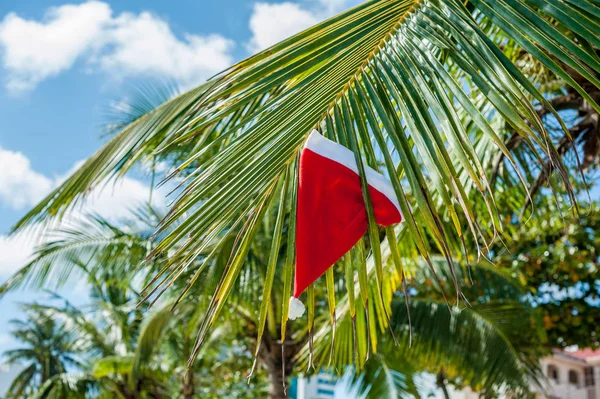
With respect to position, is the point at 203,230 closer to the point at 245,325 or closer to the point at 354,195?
the point at 354,195

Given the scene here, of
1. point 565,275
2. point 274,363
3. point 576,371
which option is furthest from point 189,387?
point 576,371

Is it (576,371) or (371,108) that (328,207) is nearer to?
(371,108)

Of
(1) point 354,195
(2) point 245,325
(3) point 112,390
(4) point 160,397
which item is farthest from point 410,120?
(4) point 160,397

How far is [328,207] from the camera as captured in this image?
1.63m

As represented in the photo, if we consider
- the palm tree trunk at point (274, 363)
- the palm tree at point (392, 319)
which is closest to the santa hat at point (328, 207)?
the palm tree at point (392, 319)

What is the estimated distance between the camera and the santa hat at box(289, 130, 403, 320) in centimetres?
160

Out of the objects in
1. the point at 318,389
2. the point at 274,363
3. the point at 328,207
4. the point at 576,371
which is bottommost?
the point at 328,207

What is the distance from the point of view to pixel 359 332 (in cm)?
373

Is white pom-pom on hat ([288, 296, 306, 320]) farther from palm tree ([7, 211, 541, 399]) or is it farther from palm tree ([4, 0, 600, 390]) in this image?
palm tree ([7, 211, 541, 399])

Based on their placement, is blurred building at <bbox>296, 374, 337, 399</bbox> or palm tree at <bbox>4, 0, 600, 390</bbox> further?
blurred building at <bbox>296, 374, 337, 399</bbox>

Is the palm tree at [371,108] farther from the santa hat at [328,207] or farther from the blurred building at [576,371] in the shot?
the blurred building at [576,371]

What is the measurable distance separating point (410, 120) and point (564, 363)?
25689 mm

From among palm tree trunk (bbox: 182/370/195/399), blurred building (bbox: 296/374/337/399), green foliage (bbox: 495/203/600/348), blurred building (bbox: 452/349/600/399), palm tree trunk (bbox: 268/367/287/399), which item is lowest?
palm tree trunk (bbox: 268/367/287/399)

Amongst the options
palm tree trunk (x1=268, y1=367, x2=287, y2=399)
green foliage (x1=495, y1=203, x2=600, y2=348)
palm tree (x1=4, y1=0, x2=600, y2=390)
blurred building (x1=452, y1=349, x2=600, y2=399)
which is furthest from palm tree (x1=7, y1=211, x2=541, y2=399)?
blurred building (x1=452, y1=349, x2=600, y2=399)
